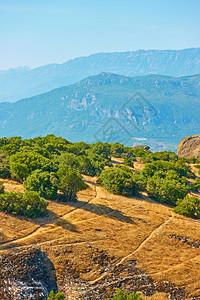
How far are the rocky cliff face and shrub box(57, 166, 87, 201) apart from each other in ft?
44.8

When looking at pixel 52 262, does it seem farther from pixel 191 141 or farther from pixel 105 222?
pixel 191 141

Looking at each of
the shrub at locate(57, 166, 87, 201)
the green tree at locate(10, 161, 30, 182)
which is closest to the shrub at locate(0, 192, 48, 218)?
the shrub at locate(57, 166, 87, 201)

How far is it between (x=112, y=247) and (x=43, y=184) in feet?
49.9

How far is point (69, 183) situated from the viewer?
122 ft

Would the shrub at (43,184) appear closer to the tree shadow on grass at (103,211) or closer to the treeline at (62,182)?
the treeline at (62,182)

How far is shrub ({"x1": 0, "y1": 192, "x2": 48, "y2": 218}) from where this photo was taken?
29.7 m

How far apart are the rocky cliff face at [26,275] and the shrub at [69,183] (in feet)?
44.8

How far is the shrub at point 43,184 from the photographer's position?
35969mm

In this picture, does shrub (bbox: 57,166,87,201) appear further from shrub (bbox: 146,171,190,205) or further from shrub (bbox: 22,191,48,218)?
shrub (bbox: 146,171,190,205)

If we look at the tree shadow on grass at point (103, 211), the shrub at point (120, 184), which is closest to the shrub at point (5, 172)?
the tree shadow on grass at point (103, 211)

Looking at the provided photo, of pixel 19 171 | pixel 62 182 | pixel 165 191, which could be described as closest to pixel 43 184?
pixel 62 182

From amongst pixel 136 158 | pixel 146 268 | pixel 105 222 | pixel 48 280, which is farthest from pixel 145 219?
pixel 136 158

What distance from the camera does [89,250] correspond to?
2572 centimetres

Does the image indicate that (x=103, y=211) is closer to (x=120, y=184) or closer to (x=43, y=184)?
(x=43, y=184)
